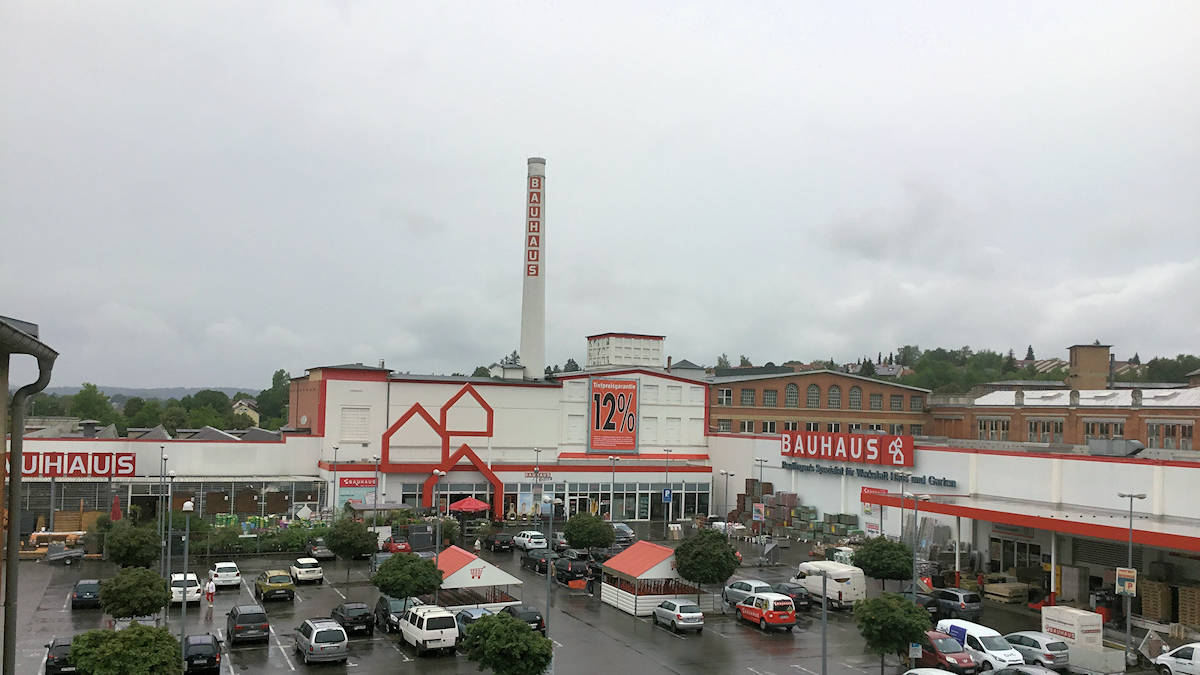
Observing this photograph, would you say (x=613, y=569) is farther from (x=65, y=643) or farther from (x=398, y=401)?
(x=398, y=401)

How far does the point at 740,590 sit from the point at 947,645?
362 inches

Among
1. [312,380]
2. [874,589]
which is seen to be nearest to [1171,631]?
[874,589]

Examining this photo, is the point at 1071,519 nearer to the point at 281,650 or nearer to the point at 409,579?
the point at 409,579

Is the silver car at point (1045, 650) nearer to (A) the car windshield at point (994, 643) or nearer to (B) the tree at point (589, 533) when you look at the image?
(A) the car windshield at point (994, 643)

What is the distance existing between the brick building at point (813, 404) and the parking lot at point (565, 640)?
120 feet

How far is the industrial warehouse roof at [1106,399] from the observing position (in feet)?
201

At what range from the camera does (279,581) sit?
3666 cm

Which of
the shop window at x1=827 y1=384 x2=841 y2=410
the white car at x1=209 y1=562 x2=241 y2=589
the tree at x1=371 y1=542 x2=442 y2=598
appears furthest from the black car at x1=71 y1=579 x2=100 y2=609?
the shop window at x1=827 y1=384 x2=841 y2=410

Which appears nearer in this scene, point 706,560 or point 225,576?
point 706,560

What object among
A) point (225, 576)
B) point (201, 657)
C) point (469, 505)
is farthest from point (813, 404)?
point (201, 657)

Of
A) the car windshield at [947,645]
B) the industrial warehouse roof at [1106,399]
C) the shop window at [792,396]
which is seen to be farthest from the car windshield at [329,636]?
the industrial warehouse roof at [1106,399]

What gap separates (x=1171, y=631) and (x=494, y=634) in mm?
23862

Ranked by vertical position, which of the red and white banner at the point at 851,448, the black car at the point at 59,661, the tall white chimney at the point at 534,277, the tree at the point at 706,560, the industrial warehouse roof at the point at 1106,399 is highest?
the tall white chimney at the point at 534,277

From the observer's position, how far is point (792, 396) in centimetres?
7619
